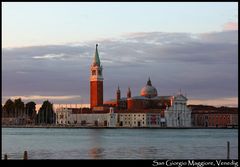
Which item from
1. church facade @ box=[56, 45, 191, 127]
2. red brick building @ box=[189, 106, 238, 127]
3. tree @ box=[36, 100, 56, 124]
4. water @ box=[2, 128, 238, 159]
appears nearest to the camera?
water @ box=[2, 128, 238, 159]

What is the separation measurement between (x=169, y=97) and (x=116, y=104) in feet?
27.5

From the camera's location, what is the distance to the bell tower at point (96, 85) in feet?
287

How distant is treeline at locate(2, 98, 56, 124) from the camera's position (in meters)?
95.4

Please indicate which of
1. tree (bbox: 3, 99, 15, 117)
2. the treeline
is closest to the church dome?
the treeline

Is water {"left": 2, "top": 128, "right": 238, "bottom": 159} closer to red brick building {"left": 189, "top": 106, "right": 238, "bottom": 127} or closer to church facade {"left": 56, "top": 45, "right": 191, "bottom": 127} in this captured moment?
church facade {"left": 56, "top": 45, "right": 191, "bottom": 127}

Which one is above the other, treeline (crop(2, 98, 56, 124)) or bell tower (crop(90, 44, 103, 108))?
bell tower (crop(90, 44, 103, 108))

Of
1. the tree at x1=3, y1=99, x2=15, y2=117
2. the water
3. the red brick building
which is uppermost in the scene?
the tree at x1=3, y1=99, x2=15, y2=117

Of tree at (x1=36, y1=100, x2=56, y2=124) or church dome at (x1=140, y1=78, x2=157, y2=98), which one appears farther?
tree at (x1=36, y1=100, x2=56, y2=124)

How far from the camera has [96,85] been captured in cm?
8794

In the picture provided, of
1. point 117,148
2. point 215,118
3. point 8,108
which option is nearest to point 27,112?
point 8,108

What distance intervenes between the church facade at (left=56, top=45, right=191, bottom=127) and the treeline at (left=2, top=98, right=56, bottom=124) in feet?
16.1

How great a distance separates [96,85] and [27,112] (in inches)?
636

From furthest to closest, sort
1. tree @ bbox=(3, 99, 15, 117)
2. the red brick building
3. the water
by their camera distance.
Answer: tree @ bbox=(3, 99, 15, 117) < the red brick building < the water

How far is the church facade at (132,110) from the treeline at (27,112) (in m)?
4.91
